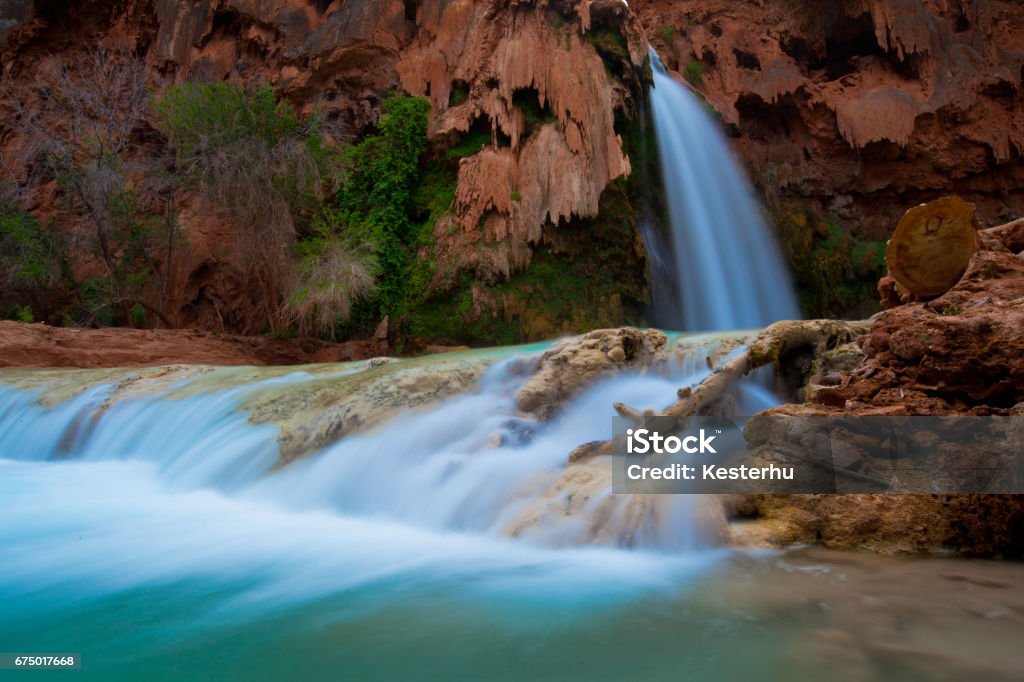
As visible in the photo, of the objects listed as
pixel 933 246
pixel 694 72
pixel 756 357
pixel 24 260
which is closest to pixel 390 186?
pixel 24 260

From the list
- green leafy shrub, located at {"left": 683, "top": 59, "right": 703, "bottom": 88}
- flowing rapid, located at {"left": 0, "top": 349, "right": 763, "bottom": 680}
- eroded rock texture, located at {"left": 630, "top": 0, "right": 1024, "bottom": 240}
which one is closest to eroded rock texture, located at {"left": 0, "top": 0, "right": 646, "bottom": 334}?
green leafy shrub, located at {"left": 683, "top": 59, "right": 703, "bottom": 88}

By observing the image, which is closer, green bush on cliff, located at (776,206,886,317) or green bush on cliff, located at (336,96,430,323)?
green bush on cliff, located at (336,96,430,323)

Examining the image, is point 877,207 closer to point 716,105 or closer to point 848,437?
point 716,105

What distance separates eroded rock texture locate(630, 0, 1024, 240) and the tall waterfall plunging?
227cm

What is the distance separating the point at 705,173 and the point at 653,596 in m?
14.3

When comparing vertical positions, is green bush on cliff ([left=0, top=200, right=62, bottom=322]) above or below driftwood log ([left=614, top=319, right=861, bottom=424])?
above

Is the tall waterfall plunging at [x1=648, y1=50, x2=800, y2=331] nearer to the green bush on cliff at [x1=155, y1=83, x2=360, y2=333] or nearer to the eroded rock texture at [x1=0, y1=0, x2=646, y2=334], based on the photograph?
the eroded rock texture at [x1=0, y1=0, x2=646, y2=334]

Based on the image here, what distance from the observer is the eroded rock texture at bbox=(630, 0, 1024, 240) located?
17.5 meters

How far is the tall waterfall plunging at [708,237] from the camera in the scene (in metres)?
15.2

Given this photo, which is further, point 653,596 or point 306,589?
point 306,589

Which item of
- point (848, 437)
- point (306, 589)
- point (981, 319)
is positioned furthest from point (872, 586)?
point (306, 589)

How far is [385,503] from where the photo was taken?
4.81 m

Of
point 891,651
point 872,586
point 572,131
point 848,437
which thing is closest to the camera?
point 891,651

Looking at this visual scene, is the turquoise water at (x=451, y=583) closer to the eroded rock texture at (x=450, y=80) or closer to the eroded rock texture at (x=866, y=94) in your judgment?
the eroded rock texture at (x=450, y=80)
